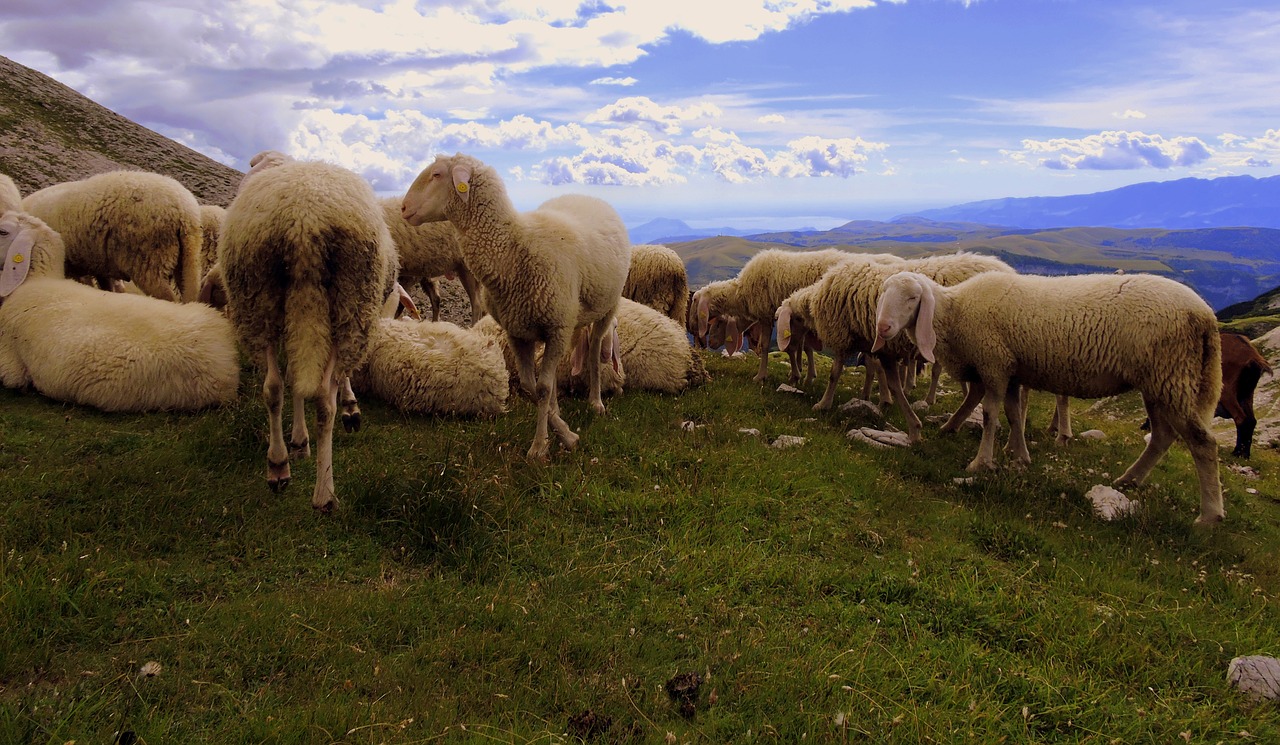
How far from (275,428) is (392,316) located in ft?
14.4

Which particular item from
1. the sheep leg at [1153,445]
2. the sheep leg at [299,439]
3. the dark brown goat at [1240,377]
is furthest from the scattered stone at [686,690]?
the dark brown goat at [1240,377]

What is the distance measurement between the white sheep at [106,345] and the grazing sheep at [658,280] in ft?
25.1

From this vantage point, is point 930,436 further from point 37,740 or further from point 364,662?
point 37,740

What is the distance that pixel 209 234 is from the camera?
9930 millimetres

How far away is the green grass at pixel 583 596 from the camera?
11.1 ft

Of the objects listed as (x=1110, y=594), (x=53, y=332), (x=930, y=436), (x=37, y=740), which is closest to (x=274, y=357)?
(x=37, y=740)

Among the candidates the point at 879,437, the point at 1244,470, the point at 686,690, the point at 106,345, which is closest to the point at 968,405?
the point at 879,437

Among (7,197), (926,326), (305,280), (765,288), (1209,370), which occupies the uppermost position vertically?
(7,197)

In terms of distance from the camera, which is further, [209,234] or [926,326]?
[209,234]

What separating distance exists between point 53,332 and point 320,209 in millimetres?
4236

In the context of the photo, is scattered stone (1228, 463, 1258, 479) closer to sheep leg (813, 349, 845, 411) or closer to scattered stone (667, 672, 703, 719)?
sheep leg (813, 349, 845, 411)

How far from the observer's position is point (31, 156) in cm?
1359

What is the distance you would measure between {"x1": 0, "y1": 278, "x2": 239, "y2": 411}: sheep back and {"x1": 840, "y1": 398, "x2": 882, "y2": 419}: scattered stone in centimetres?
751

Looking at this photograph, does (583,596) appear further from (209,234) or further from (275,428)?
(209,234)
